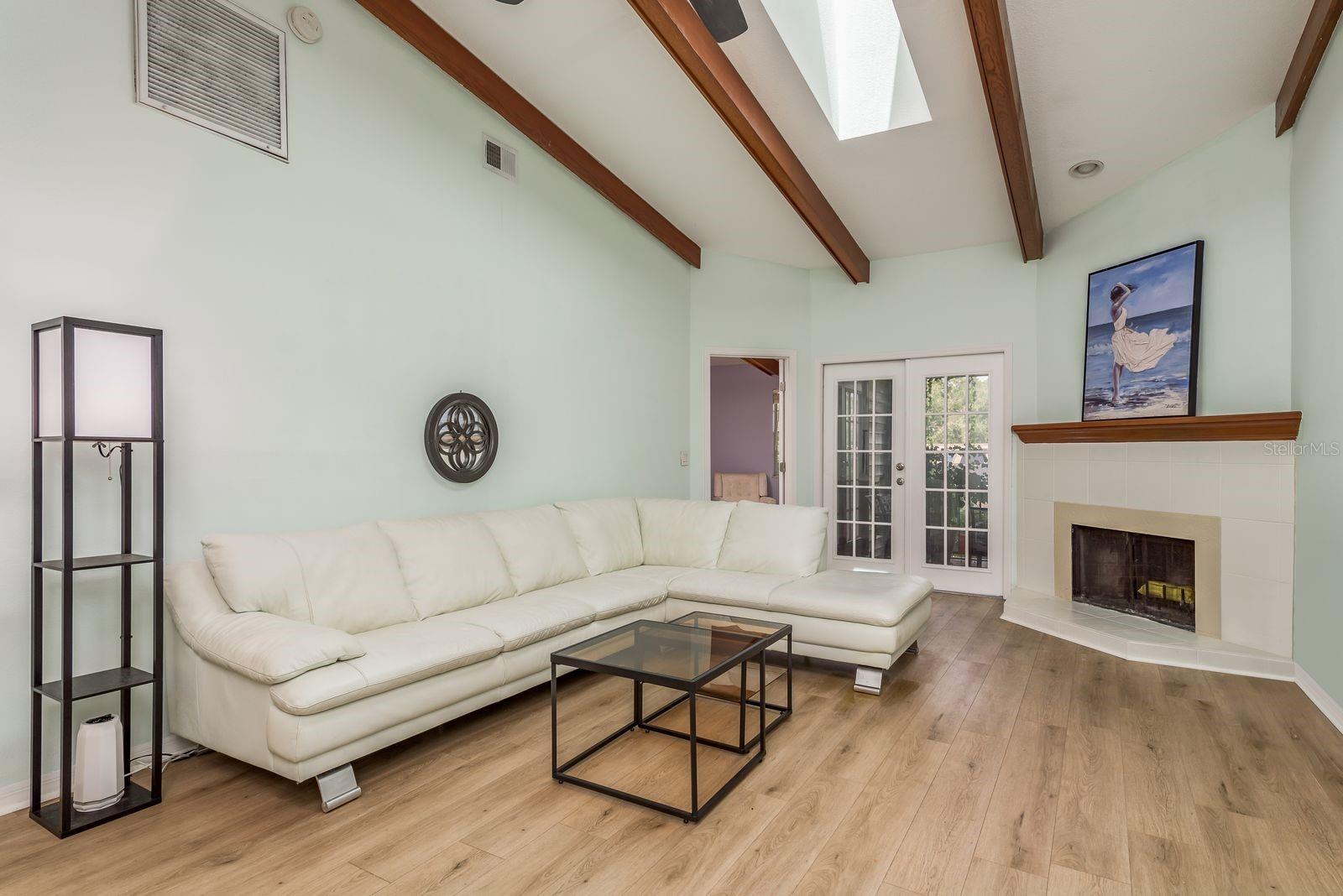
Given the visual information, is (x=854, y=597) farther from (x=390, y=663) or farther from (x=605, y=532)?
(x=390, y=663)

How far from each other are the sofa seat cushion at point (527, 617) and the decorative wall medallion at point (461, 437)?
784 mm

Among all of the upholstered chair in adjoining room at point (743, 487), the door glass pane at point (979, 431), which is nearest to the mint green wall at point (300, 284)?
the door glass pane at point (979, 431)

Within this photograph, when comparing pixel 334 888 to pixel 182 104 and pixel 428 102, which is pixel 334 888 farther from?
pixel 428 102

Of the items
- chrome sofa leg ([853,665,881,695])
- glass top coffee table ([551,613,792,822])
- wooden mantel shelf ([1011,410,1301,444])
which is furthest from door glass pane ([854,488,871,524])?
glass top coffee table ([551,613,792,822])

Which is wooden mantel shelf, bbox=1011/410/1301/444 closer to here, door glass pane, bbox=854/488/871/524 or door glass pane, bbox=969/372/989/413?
door glass pane, bbox=969/372/989/413

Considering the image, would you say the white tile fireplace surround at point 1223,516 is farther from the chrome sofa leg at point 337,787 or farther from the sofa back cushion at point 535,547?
the chrome sofa leg at point 337,787

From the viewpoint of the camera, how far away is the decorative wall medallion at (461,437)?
358cm

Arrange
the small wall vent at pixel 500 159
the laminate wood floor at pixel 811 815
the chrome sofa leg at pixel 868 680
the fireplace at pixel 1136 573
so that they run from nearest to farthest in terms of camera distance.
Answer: the laminate wood floor at pixel 811 815, the chrome sofa leg at pixel 868 680, the small wall vent at pixel 500 159, the fireplace at pixel 1136 573

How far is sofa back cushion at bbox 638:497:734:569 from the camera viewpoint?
4.33 m

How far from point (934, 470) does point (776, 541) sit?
216 cm

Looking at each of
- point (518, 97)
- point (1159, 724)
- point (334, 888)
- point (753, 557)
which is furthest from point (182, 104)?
point (1159, 724)

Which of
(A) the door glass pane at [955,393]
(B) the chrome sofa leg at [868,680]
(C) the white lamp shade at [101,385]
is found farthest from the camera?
(A) the door glass pane at [955,393]

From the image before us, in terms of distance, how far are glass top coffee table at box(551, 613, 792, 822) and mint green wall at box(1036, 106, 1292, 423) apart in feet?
9.63

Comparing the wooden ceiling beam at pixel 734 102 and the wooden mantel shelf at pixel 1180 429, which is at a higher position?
the wooden ceiling beam at pixel 734 102
